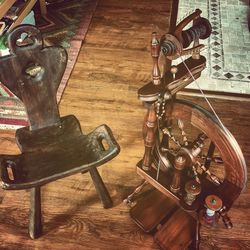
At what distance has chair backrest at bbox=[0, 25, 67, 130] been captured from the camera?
6.54 ft

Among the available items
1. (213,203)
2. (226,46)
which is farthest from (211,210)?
(226,46)

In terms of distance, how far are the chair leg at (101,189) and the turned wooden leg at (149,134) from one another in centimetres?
34

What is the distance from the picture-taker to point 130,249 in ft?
7.81

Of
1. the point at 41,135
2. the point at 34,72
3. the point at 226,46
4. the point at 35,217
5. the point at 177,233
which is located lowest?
the point at 177,233

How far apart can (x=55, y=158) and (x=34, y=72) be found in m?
0.52

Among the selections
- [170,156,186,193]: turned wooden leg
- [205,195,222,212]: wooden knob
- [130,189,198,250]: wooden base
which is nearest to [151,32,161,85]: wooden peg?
[170,156,186,193]: turned wooden leg

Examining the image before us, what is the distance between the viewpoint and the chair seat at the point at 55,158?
6.86 feet

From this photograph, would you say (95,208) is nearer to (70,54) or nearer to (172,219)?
(172,219)

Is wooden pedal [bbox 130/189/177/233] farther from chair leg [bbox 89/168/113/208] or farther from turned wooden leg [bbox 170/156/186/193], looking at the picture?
turned wooden leg [bbox 170/156/186/193]

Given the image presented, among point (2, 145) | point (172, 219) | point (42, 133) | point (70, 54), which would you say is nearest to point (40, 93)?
point (42, 133)

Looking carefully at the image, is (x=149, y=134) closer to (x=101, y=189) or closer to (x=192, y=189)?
(x=192, y=189)

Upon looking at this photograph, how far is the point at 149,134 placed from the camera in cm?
202

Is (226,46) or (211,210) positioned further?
(226,46)

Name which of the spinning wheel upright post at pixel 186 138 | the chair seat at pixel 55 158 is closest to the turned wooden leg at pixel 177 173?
the spinning wheel upright post at pixel 186 138
